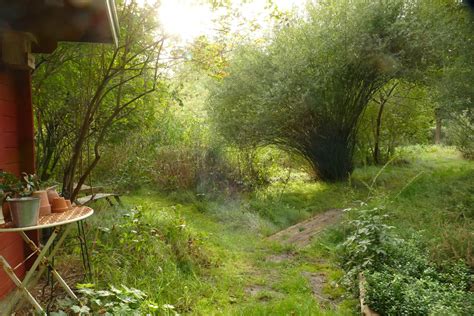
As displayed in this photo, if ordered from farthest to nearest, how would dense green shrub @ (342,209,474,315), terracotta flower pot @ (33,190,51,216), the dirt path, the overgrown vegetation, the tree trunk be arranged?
the tree trunk, the dirt path, the overgrown vegetation, dense green shrub @ (342,209,474,315), terracotta flower pot @ (33,190,51,216)

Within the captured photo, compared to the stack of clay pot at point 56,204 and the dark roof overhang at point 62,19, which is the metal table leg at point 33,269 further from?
the dark roof overhang at point 62,19

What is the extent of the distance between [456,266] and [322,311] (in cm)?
137

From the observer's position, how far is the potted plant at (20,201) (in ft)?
6.07

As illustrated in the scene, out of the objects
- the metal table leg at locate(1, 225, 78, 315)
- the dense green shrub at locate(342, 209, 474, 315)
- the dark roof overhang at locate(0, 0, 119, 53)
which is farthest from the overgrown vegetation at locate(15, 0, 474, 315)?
the dark roof overhang at locate(0, 0, 119, 53)

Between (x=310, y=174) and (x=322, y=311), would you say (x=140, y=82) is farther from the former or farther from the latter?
(x=310, y=174)

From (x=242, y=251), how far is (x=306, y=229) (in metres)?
1.39

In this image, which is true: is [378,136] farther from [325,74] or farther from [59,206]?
[59,206]

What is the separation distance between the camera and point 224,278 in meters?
3.59

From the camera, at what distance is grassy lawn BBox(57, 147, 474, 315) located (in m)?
3.06

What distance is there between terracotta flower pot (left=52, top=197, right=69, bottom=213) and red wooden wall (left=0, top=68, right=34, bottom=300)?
27.9 inches

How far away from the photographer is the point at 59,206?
7.47 feet

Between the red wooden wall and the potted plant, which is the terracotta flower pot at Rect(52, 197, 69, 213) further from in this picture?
the red wooden wall

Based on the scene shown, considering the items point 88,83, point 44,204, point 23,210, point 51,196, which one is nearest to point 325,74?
point 88,83

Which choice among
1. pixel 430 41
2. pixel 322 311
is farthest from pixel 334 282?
pixel 430 41
